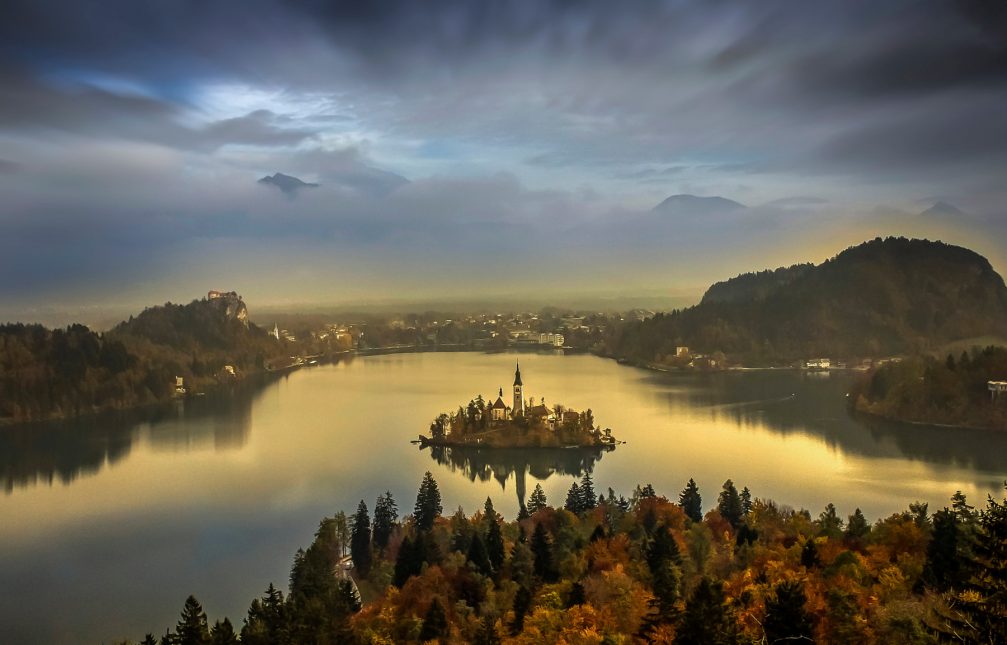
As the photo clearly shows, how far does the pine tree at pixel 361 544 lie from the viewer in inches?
323

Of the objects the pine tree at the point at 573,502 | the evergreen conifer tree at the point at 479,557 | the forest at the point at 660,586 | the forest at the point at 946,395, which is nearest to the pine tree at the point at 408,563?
the forest at the point at 660,586

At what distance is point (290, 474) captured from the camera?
12.4 metres

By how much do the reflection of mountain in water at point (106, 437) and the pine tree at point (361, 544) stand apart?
649 cm

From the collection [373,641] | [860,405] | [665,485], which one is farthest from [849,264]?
[373,641]

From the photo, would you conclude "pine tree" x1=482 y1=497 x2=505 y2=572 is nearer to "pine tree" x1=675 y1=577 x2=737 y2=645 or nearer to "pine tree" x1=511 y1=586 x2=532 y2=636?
"pine tree" x1=511 y1=586 x2=532 y2=636

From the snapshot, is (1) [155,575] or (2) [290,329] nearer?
(1) [155,575]

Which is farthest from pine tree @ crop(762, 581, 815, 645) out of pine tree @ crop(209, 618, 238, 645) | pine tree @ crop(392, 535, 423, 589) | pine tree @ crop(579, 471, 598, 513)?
pine tree @ crop(579, 471, 598, 513)

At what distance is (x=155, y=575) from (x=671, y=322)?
27157 millimetres

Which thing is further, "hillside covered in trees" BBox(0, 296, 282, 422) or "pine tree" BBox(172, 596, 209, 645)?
"hillside covered in trees" BBox(0, 296, 282, 422)

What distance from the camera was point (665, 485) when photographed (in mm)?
11055

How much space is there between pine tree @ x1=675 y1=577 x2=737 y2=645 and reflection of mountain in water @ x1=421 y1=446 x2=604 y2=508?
7.79 m

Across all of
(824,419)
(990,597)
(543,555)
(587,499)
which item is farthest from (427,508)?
(824,419)

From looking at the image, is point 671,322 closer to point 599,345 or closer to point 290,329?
point 599,345

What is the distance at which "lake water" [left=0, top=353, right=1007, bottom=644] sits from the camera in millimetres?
8086
